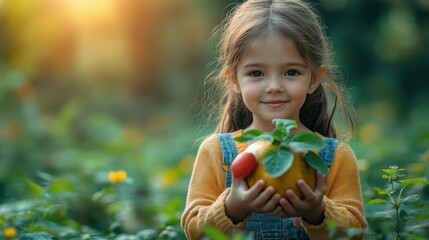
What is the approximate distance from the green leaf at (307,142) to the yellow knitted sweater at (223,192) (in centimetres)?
41

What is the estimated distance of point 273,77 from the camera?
3.37 m

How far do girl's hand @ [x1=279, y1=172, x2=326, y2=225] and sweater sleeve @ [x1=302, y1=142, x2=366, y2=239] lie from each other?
0.16m

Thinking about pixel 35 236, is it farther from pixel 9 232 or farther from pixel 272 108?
pixel 272 108

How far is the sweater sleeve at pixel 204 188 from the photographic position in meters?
3.35

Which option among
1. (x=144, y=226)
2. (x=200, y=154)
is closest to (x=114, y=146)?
(x=144, y=226)

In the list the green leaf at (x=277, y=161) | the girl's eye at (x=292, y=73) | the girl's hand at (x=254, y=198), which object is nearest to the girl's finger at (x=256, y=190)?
the girl's hand at (x=254, y=198)

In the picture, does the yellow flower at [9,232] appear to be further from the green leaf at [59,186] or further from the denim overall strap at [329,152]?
the denim overall strap at [329,152]

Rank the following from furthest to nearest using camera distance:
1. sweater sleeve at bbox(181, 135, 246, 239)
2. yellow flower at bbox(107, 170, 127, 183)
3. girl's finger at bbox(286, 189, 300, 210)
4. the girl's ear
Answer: yellow flower at bbox(107, 170, 127, 183)
the girl's ear
sweater sleeve at bbox(181, 135, 246, 239)
girl's finger at bbox(286, 189, 300, 210)

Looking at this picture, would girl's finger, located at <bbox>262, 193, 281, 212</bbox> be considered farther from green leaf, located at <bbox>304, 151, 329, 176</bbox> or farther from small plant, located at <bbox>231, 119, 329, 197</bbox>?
green leaf, located at <bbox>304, 151, 329, 176</bbox>

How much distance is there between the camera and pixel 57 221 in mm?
4555

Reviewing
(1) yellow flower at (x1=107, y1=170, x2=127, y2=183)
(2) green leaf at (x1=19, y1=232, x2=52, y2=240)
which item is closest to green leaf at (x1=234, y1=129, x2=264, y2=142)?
(2) green leaf at (x1=19, y1=232, x2=52, y2=240)

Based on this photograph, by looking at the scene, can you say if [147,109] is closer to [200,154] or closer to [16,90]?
[16,90]

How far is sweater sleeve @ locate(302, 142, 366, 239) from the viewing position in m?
3.20

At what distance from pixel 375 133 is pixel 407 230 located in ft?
16.0
